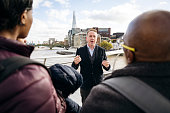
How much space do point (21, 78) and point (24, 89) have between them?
0.06 meters

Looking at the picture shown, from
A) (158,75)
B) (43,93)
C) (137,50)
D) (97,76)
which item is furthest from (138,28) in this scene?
(97,76)

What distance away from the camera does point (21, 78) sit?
0.73m

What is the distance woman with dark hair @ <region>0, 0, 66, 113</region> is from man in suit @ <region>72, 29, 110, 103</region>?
1.94 meters

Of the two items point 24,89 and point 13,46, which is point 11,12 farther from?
point 24,89

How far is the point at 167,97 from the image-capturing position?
2.87 ft

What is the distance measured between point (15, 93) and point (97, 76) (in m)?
2.36

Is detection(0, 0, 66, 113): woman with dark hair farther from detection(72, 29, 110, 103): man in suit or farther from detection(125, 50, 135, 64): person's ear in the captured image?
detection(72, 29, 110, 103): man in suit

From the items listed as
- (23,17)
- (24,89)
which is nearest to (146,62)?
(24,89)

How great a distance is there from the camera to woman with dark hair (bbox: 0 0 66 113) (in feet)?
2.28

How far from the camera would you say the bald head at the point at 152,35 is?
89cm

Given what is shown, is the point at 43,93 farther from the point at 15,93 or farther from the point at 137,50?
the point at 137,50

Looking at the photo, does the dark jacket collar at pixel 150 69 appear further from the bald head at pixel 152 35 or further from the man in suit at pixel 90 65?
the man in suit at pixel 90 65

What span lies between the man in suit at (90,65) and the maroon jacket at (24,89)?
2.00 metres

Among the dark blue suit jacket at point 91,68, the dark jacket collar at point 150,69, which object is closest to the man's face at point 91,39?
the dark blue suit jacket at point 91,68
